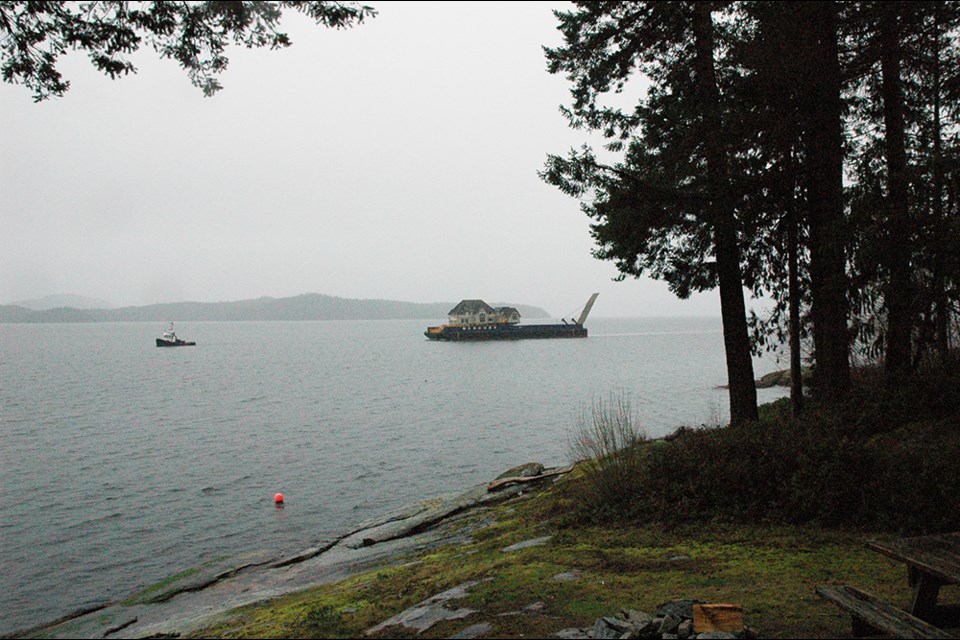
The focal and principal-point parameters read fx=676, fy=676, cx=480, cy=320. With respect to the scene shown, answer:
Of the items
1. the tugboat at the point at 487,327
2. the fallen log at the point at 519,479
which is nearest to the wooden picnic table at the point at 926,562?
the fallen log at the point at 519,479

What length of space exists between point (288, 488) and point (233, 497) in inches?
55.3

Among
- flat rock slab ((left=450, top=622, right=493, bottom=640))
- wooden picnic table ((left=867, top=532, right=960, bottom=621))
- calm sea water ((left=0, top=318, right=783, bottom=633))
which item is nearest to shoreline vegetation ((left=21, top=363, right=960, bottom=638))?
flat rock slab ((left=450, top=622, right=493, bottom=640))

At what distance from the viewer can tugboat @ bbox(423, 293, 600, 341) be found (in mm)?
100750

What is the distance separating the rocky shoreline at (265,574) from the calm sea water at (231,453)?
113cm

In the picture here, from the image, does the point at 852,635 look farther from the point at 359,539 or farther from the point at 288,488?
the point at 288,488

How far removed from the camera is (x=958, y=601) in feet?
15.8

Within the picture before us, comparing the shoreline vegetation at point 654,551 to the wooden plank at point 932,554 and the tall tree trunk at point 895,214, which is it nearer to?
the wooden plank at point 932,554

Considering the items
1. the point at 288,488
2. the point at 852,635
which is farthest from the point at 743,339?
the point at 288,488

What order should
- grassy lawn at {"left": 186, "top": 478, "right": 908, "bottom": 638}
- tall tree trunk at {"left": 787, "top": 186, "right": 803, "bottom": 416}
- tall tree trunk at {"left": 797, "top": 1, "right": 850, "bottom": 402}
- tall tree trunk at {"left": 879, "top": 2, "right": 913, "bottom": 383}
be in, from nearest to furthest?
grassy lawn at {"left": 186, "top": 478, "right": 908, "bottom": 638}, tall tree trunk at {"left": 879, "top": 2, "right": 913, "bottom": 383}, tall tree trunk at {"left": 797, "top": 1, "right": 850, "bottom": 402}, tall tree trunk at {"left": 787, "top": 186, "right": 803, "bottom": 416}

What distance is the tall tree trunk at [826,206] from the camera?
976 centimetres

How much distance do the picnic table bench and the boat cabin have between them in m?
98.0

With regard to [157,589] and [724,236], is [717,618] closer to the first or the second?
[724,236]

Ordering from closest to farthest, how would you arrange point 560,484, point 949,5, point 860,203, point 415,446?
point 949,5
point 860,203
point 560,484
point 415,446

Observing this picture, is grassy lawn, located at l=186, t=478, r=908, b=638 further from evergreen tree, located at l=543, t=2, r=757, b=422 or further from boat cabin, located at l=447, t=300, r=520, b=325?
boat cabin, located at l=447, t=300, r=520, b=325
